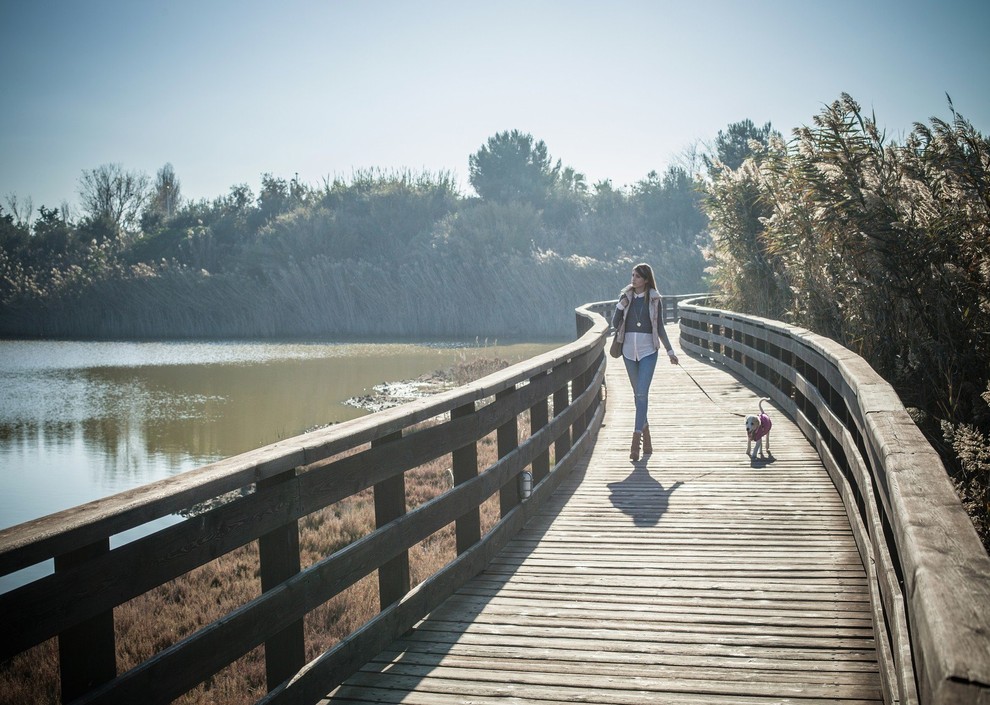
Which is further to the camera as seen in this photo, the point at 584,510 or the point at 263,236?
the point at 263,236

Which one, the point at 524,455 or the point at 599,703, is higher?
the point at 524,455

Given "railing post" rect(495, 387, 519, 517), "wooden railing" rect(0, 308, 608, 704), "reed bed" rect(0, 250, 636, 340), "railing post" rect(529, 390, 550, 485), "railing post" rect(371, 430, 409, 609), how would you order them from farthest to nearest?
1. "reed bed" rect(0, 250, 636, 340)
2. "railing post" rect(529, 390, 550, 485)
3. "railing post" rect(495, 387, 519, 517)
4. "railing post" rect(371, 430, 409, 609)
5. "wooden railing" rect(0, 308, 608, 704)

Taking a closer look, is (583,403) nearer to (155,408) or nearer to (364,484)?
(364,484)

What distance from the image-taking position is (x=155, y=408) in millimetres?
21672

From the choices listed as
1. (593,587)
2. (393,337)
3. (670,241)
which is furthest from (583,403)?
(670,241)

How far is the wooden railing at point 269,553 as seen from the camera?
2.38 meters

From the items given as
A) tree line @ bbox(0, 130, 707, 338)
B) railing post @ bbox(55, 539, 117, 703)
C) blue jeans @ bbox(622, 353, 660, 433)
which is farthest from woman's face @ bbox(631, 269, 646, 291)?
tree line @ bbox(0, 130, 707, 338)

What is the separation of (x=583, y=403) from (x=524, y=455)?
112 inches

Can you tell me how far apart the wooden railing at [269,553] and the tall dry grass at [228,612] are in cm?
135

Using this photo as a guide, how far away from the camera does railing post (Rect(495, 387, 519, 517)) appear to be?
6016mm

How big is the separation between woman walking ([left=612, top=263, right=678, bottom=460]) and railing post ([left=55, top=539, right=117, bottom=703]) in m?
Answer: 6.49

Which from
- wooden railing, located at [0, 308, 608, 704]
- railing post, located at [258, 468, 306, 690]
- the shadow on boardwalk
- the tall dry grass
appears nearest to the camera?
wooden railing, located at [0, 308, 608, 704]

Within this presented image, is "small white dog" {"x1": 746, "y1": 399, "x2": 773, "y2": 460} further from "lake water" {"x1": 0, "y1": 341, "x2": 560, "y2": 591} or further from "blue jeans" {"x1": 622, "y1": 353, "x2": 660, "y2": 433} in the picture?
"lake water" {"x1": 0, "y1": 341, "x2": 560, "y2": 591}

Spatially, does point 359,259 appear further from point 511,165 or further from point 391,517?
A: point 391,517
